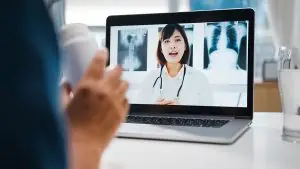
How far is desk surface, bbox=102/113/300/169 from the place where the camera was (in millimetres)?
545

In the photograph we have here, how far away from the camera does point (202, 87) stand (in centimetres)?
100

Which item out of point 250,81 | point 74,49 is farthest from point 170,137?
point 250,81

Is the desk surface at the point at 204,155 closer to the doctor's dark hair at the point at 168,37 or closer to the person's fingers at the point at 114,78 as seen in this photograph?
the person's fingers at the point at 114,78

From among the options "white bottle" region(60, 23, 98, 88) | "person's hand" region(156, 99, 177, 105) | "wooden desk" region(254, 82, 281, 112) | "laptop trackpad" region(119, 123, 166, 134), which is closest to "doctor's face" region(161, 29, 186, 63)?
"person's hand" region(156, 99, 177, 105)

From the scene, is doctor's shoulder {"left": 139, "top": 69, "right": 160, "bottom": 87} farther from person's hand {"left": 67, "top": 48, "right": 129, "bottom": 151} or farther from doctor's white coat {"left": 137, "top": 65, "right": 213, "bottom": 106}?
person's hand {"left": 67, "top": 48, "right": 129, "bottom": 151}

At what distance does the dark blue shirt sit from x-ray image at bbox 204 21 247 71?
0.80 m

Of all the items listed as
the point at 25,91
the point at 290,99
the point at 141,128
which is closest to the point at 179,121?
the point at 141,128

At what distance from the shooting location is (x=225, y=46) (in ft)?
3.30

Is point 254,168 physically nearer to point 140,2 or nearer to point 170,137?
point 170,137

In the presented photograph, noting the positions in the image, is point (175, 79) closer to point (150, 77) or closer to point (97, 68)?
point (150, 77)

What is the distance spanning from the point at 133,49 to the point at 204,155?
54 cm

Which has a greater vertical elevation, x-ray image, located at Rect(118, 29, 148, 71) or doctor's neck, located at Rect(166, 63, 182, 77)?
x-ray image, located at Rect(118, 29, 148, 71)

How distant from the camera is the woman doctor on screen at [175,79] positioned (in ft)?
3.30

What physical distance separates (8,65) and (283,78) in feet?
2.17
